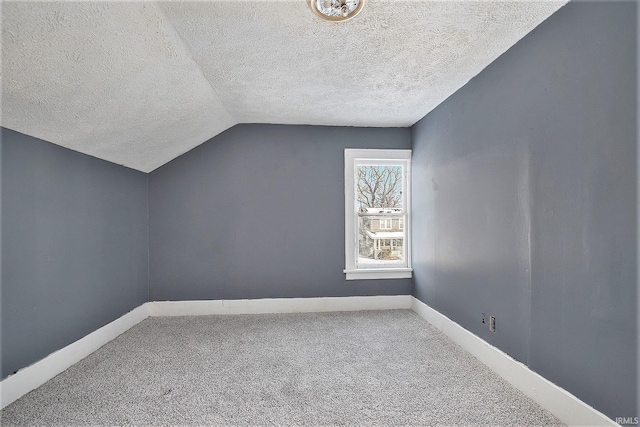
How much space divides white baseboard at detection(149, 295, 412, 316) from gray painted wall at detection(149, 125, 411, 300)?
7 cm

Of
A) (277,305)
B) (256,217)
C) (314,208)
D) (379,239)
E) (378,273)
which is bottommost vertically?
(277,305)

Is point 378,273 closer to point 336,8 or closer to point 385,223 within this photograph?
point 385,223

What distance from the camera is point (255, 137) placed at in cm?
443

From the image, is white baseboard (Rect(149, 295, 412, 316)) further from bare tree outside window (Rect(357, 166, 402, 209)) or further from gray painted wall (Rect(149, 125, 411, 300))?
bare tree outside window (Rect(357, 166, 402, 209))

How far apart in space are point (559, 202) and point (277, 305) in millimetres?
3226

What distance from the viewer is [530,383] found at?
2279mm

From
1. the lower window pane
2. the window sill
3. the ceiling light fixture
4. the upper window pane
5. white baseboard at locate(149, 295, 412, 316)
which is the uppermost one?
Answer: the ceiling light fixture

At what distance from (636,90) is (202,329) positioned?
380cm

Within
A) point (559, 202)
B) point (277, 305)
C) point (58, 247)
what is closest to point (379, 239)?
point (277, 305)

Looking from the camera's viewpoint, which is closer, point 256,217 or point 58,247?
point 58,247

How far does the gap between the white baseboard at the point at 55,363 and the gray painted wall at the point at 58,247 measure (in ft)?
0.17

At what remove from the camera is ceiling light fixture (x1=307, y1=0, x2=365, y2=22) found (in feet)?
6.12

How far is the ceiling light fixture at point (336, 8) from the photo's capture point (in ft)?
6.12

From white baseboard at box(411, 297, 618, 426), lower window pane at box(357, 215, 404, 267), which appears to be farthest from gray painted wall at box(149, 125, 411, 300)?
white baseboard at box(411, 297, 618, 426)
